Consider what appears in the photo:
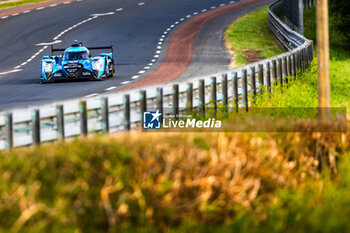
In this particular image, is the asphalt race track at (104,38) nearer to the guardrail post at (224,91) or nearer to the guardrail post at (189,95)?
the guardrail post at (224,91)

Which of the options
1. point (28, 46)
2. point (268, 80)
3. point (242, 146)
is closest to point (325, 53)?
point (242, 146)

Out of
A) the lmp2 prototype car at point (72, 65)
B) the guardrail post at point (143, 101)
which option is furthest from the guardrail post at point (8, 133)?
the lmp2 prototype car at point (72, 65)

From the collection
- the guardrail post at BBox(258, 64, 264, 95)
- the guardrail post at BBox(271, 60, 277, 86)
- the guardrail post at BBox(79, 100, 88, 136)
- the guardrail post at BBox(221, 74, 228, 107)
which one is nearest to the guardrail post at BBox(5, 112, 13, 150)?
the guardrail post at BBox(79, 100, 88, 136)

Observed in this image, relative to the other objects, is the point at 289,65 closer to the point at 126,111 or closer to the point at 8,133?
the point at 126,111

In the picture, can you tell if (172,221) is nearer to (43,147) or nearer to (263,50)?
(43,147)

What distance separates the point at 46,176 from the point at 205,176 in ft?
5.57

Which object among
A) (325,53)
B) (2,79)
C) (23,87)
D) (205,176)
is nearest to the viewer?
(205,176)

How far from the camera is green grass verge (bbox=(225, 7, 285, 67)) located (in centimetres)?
4196

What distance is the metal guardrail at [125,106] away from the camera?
45.5 ft

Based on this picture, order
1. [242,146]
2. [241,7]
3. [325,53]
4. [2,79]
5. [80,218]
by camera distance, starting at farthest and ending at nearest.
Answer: [241,7] < [2,79] < [325,53] < [242,146] < [80,218]

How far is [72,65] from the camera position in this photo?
105 ft

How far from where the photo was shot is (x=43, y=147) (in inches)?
369

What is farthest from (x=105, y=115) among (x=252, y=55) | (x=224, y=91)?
(x=252, y=55)

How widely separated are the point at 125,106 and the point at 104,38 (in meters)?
33.5
